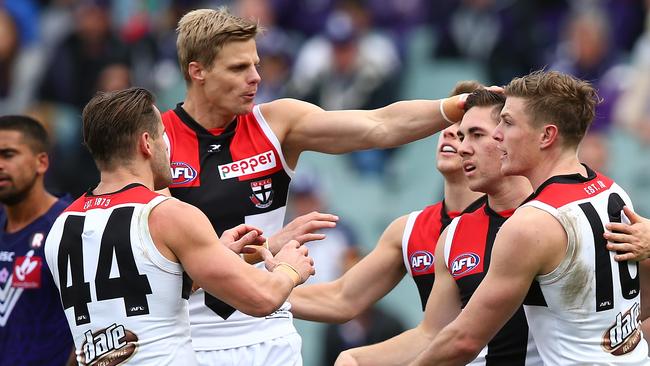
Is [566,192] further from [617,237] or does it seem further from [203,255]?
[203,255]

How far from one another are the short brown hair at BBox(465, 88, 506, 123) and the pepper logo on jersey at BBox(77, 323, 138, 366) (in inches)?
91.8

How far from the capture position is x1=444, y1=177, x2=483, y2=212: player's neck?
726 centimetres

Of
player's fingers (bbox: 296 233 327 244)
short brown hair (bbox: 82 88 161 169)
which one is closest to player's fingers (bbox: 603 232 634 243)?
player's fingers (bbox: 296 233 327 244)

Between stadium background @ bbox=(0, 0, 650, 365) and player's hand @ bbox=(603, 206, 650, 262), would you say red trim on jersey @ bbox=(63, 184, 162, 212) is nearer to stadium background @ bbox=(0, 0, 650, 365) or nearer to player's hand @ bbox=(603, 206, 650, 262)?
player's hand @ bbox=(603, 206, 650, 262)

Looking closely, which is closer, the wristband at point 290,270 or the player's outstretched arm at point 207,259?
the player's outstretched arm at point 207,259

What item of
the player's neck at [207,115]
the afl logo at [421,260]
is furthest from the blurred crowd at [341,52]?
the player's neck at [207,115]

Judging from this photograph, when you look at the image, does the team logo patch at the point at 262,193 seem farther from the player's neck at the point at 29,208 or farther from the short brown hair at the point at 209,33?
the player's neck at the point at 29,208

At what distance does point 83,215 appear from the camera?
5.78 meters

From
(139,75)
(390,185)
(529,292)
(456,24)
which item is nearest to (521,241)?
(529,292)

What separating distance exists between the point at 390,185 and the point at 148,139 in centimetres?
753

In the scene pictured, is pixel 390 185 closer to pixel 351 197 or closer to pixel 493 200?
pixel 351 197

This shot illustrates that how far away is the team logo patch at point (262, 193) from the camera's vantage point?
7.03 m

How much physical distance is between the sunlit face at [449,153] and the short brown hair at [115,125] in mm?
2080

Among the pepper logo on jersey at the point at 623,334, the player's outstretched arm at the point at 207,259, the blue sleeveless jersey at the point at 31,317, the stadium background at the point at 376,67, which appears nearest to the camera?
the player's outstretched arm at the point at 207,259
